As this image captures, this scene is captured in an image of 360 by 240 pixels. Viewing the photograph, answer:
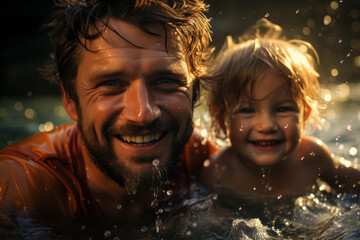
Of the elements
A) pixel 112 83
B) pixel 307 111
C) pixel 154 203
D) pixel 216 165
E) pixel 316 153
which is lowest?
pixel 154 203

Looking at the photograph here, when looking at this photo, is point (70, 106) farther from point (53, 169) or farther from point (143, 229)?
point (143, 229)

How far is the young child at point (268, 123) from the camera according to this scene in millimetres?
2979

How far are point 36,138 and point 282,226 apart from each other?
1.76 metres

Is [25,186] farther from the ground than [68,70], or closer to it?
closer to it

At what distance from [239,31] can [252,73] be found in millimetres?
8521

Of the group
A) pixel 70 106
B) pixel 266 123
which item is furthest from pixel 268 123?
pixel 70 106

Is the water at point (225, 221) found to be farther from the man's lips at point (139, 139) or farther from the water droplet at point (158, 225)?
the man's lips at point (139, 139)

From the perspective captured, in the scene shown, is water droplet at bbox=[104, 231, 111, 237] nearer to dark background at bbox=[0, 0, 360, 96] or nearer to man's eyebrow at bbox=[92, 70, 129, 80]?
man's eyebrow at bbox=[92, 70, 129, 80]

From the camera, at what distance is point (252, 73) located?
301 centimetres

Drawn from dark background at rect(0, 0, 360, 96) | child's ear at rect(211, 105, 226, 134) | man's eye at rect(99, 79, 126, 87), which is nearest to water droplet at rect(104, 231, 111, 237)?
man's eye at rect(99, 79, 126, 87)

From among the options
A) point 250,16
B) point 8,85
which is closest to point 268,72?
point 8,85

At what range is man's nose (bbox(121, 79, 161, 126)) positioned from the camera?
230 centimetres

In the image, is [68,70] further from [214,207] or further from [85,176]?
[214,207]

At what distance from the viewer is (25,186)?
2.45m
